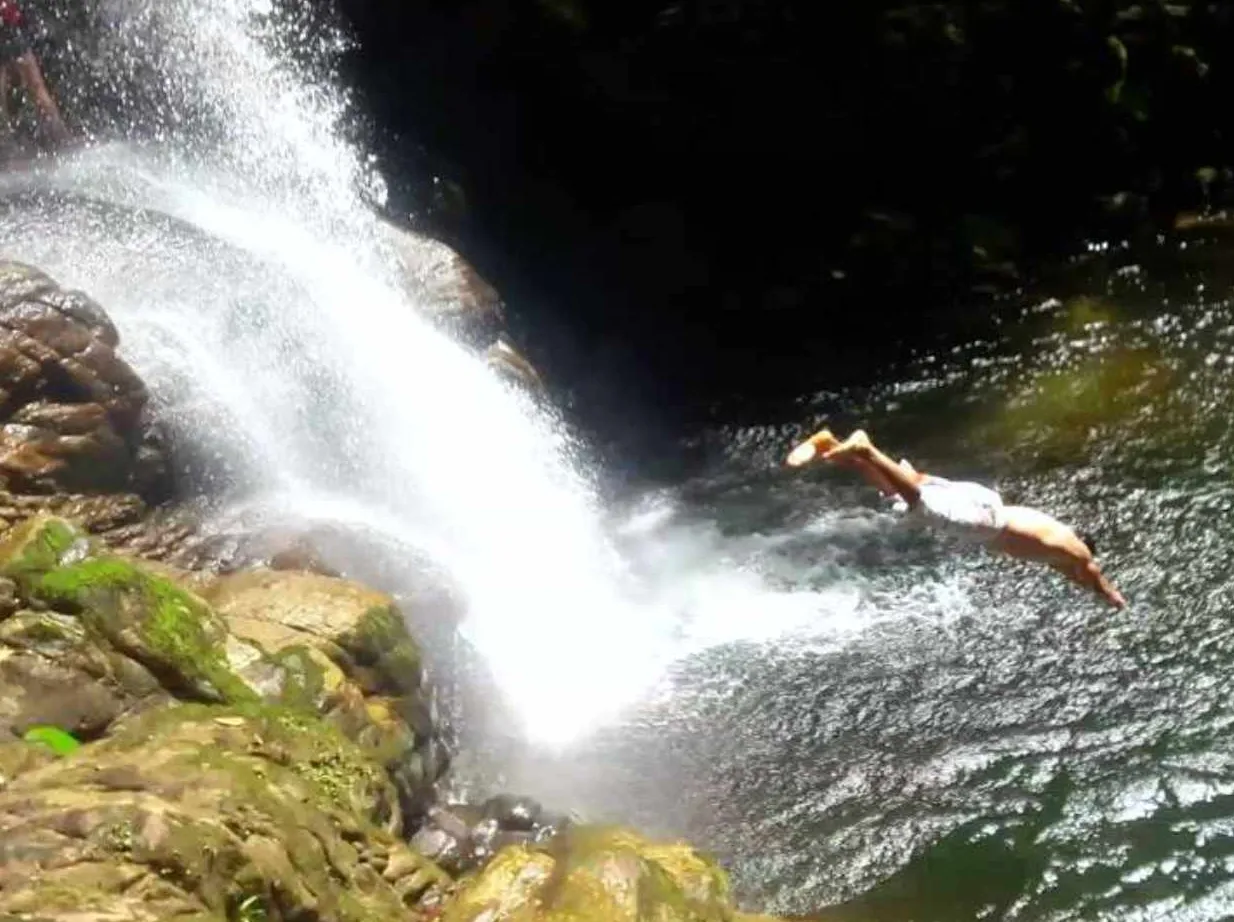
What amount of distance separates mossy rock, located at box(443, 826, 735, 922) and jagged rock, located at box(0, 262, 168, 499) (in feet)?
18.7

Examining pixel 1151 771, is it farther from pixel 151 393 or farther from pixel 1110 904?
pixel 151 393

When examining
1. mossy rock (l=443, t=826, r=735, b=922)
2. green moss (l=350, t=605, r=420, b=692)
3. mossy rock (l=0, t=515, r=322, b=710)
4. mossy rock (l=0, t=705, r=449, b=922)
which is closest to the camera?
mossy rock (l=0, t=705, r=449, b=922)

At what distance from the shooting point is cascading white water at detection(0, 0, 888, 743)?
1202 centimetres

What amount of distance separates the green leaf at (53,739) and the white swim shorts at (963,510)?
18.7ft

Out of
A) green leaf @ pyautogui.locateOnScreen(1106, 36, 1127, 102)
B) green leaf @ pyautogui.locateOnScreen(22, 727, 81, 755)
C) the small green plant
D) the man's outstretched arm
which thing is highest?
green leaf @ pyautogui.locateOnScreen(1106, 36, 1127, 102)

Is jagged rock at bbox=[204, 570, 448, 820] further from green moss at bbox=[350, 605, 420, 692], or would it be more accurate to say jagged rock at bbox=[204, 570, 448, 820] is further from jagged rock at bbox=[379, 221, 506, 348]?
jagged rock at bbox=[379, 221, 506, 348]

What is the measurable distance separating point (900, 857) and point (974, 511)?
108 inches

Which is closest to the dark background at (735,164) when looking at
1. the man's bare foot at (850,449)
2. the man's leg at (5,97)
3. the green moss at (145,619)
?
the man's leg at (5,97)

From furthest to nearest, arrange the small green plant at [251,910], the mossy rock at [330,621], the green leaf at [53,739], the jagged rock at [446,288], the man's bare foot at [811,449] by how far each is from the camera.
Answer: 1. the jagged rock at [446,288]
2. the mossy rock at [330,621]
3. the man's bare foot at [811,449]
4. the green leaf at [53,739]
5. the small green plant at [251,910]

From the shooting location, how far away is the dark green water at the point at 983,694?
8602mm

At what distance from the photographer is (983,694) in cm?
1034

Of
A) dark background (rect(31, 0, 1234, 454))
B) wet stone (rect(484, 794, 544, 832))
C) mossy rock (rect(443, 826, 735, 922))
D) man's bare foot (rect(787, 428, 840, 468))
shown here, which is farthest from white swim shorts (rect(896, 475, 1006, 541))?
dark background (rect(31, 0, 1234, 454))

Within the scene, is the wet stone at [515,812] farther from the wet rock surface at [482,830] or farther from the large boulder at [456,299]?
the large boulder at [456,299]

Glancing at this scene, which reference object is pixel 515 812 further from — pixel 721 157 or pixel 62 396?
pixel 721 157
